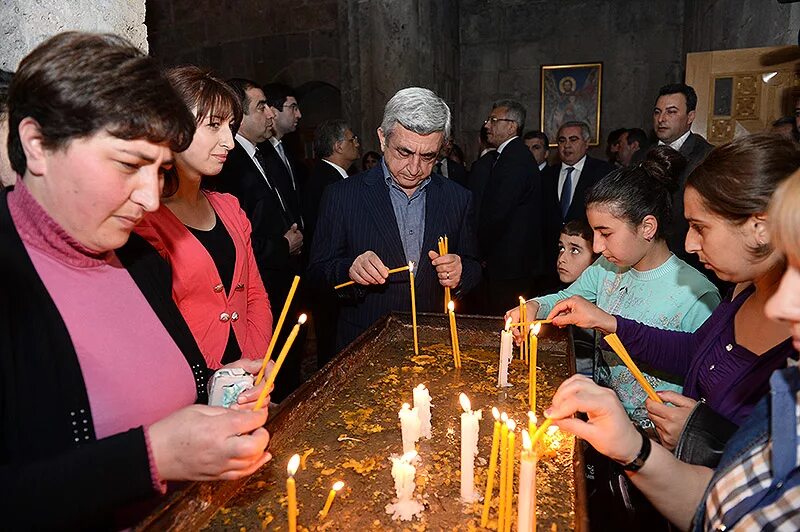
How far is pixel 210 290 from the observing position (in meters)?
2.26

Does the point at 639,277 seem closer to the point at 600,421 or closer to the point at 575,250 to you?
the point at 575,250

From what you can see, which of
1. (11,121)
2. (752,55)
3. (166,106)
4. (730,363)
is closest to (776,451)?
(730,363)

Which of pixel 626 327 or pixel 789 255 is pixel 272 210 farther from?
pixel 789 255

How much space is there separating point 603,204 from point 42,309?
235cm

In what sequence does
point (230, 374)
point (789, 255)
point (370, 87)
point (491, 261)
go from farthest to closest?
point (370, 87)
point (491, 261)
point (230, 374)
point (789, 255)

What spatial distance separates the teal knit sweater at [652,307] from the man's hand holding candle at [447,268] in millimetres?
446

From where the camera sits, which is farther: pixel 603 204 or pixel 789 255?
pixel 603 204

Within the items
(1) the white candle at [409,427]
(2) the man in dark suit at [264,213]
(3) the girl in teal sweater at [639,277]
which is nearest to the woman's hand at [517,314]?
(3) the girl in teal sweater at [639,277]

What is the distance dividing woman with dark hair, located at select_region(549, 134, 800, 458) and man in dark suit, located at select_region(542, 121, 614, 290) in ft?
15.6

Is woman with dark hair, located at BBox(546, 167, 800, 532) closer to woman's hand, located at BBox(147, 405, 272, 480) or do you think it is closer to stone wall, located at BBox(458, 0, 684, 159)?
woman's hand, located at BBox(147, 405, 272, 480)

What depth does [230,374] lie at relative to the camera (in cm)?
167

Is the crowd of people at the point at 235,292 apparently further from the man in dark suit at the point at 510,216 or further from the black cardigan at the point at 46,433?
the man in dark suit at the point at 510,216

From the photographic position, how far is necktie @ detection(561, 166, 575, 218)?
6.90 meters

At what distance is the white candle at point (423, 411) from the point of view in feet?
5.90
